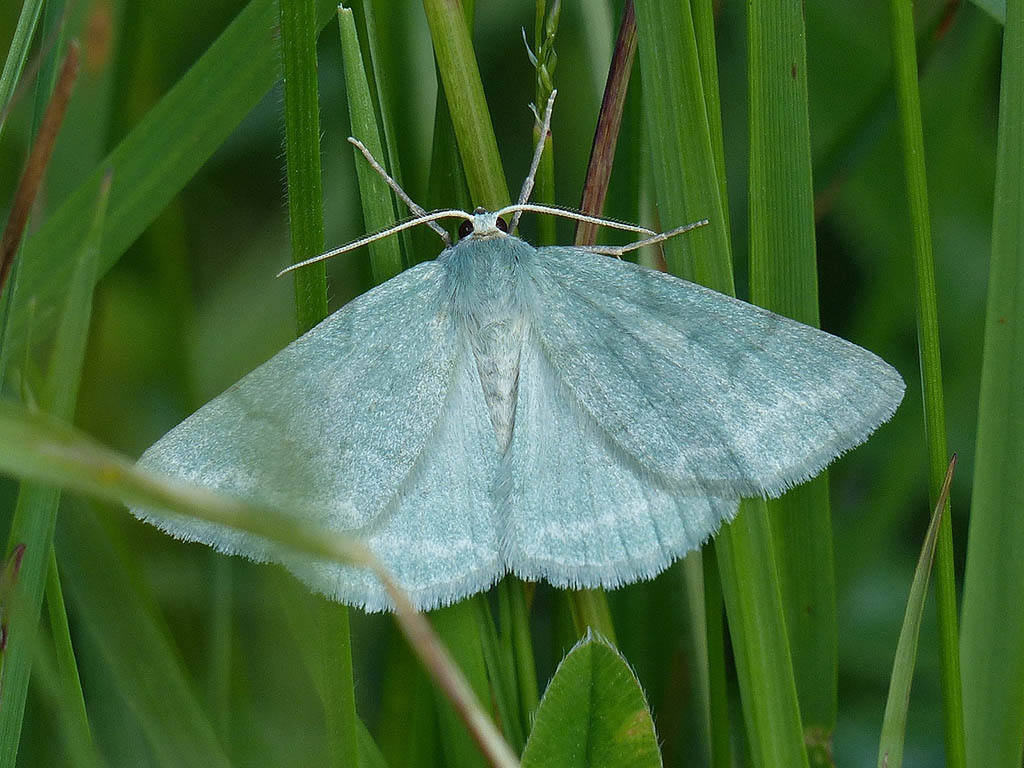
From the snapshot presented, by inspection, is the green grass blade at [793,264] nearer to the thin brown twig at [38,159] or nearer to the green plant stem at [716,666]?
the green plant stem at [716,666]

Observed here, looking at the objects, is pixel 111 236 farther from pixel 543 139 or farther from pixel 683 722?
pixel 683 722

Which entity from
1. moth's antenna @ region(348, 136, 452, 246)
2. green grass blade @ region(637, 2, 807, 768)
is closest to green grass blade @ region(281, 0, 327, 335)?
moth's antenna @ region(348, 136, 452, 246)

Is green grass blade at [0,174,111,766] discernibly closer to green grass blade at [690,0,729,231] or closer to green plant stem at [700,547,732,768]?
green grass blade at [690,0,729,231]

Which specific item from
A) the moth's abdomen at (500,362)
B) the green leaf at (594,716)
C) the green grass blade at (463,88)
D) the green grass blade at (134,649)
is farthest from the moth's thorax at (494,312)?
the green grass blade at (134,649)

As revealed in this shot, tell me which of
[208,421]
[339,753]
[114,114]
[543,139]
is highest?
[114,114]

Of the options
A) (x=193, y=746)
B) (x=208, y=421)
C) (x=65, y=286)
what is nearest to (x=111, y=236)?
(x=65, y=286)

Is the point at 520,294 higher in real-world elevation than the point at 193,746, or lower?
higher

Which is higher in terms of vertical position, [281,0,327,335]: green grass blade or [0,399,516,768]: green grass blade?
[281,0,327,335]: green grass blade
